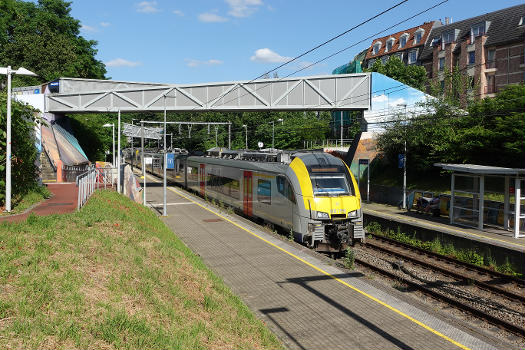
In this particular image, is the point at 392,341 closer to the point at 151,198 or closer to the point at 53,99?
the point at 151,198

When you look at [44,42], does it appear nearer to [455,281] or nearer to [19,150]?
[19,150]

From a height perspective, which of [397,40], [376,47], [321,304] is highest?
[376,47]

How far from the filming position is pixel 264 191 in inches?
789

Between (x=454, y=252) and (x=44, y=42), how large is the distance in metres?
53.6

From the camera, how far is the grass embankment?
251 inches

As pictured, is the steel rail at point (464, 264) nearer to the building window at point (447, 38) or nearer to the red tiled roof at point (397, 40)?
the building window at point (447, 38)

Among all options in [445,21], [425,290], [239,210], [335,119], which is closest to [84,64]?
[335,119]

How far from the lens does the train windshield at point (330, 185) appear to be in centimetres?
1628

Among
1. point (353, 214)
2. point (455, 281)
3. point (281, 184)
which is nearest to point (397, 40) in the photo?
point (281, 184)

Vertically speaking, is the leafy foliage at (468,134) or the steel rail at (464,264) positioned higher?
the leafy foliage at (468,134)

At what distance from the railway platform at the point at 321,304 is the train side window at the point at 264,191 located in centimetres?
238

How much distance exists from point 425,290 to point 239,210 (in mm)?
12859

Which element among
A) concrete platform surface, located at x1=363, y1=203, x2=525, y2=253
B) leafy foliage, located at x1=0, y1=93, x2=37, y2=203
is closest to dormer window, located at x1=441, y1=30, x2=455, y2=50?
concrete platform surface, located at x1=363, y1=203, x2=525, y2=253

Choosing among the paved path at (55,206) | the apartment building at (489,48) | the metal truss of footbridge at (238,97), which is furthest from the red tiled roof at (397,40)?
the paved path at (55,206)
